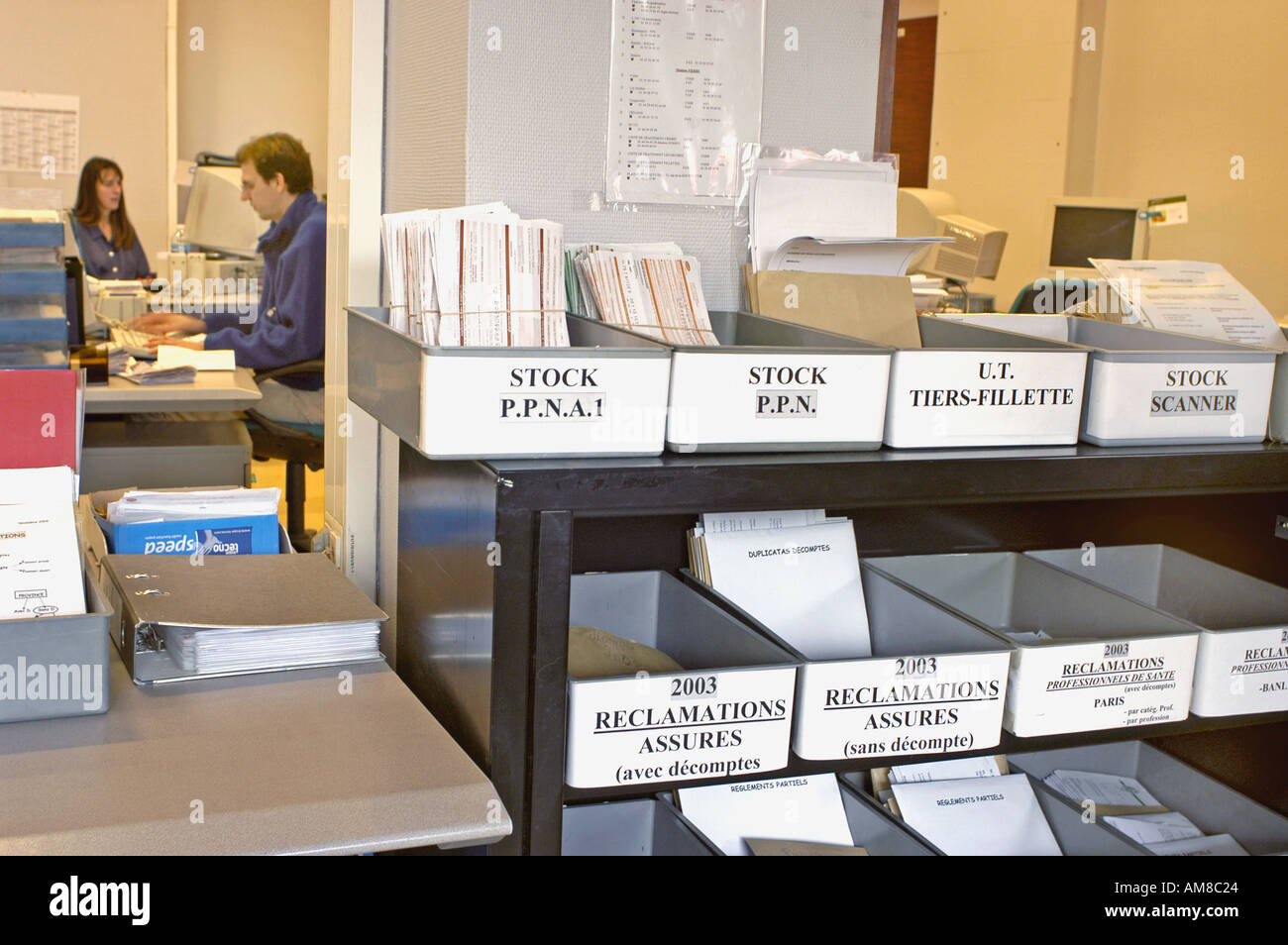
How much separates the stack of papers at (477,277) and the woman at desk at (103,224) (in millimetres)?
5907

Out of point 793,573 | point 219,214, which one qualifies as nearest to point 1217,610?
point 793,573

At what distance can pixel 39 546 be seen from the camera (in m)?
1.39

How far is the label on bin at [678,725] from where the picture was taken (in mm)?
1268

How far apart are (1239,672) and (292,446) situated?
3.55 m

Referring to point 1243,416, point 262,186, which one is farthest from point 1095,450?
point 262,186

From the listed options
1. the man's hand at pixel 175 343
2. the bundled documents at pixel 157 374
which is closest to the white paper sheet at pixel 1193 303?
the bundled documents at pixel 157 374

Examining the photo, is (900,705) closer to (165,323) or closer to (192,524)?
(192,524)

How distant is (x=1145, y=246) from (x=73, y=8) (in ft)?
21.8

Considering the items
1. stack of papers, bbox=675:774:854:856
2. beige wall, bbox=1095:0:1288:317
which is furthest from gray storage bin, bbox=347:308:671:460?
beige wall, bbox=1095:0:1288:317

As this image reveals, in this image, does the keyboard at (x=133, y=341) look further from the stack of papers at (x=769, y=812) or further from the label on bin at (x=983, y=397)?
the label on bin at (x=983, y=397)

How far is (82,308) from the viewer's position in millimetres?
3531

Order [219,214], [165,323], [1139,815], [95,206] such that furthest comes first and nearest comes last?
[95,206], [219,214], [165,323], [1139,815]

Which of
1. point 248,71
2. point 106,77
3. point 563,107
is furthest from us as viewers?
point 248,71
